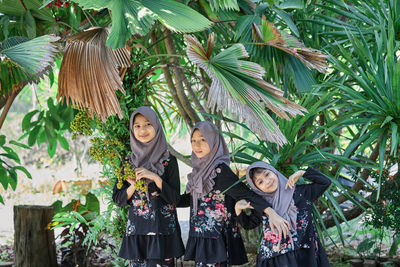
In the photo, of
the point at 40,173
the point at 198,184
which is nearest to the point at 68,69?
Result: the point at 198,184

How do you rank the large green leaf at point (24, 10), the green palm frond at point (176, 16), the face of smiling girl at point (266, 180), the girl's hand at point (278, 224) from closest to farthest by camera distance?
the green palm frond at point (176, 16) < the girl's hand at point (278, 224) < the face of smiling girl at point (266, 180) < the large green leaf at point (24, 10)

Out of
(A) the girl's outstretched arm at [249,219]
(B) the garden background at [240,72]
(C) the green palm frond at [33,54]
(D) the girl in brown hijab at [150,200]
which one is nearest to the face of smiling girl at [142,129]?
(D) the girl in brown hijab at [150,200]

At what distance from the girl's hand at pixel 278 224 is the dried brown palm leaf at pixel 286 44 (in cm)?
89

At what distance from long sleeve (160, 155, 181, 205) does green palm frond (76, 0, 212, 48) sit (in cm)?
90

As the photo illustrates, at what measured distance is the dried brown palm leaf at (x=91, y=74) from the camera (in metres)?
2.73

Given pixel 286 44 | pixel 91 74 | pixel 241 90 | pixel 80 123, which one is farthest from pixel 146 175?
pixel 286 44

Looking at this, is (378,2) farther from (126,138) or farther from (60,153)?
(60,153)

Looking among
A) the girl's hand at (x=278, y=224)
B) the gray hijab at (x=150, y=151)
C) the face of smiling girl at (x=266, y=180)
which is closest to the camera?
the girl's hand at (x=278, y=224)

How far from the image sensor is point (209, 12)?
342cm

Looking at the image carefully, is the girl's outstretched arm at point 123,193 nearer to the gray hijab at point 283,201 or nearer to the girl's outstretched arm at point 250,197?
the girl's outstretched arm at point 250,197

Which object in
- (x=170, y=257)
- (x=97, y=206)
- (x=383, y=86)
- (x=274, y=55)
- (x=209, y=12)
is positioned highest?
(x=209, y=12)

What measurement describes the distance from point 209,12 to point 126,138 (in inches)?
38.4

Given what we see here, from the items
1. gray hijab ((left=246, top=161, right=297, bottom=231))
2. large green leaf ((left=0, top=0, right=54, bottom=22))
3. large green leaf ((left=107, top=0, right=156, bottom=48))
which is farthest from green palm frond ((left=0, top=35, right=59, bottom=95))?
gray hijab ((left=246, top=161, right=297, bottom=231))

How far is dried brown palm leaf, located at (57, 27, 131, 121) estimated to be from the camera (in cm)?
273
